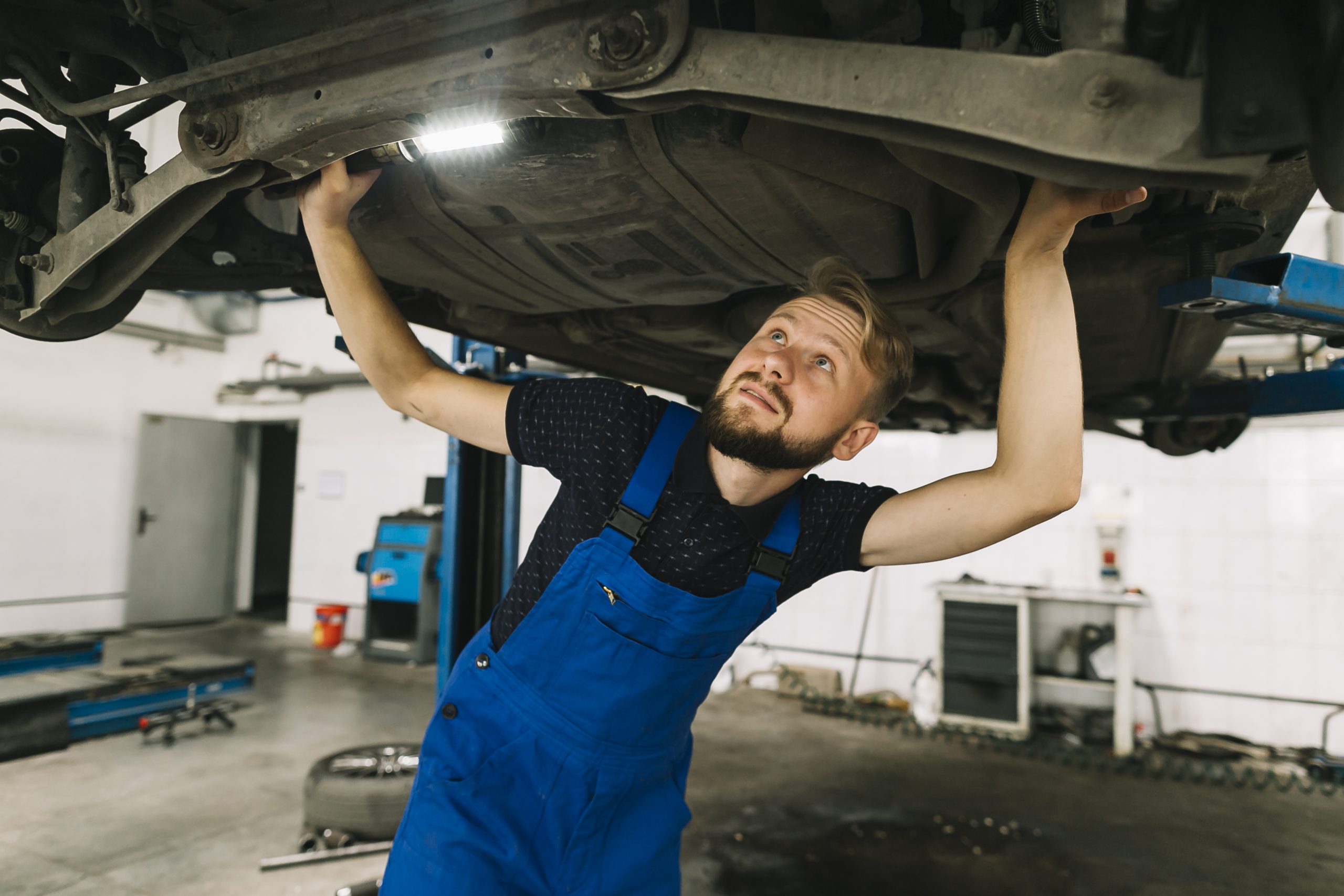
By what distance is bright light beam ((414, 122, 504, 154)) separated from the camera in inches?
40.5

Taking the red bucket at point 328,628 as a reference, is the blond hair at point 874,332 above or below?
above

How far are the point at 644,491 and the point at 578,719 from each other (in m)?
0.35

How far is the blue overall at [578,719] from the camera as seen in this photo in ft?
3.74

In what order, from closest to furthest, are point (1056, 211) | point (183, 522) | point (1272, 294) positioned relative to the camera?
point (1056, 211) < point (1272, 294) < point (183, 522)

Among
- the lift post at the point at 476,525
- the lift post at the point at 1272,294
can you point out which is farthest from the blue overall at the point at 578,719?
the lift post at the point at 476,525

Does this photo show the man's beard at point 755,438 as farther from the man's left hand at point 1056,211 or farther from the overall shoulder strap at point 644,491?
the man's left hand at point 1056,211

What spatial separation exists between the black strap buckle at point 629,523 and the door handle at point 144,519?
734cm

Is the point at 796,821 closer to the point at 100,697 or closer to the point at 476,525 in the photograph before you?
the point at 476,525

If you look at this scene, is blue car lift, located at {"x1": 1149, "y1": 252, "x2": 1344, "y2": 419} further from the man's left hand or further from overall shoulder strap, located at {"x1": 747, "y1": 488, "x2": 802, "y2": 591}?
overall shoulder strap, located at {"x1": 747, "y1": 488, "x2": 802, "y2": 591}

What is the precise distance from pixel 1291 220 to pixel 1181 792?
3.39 meters

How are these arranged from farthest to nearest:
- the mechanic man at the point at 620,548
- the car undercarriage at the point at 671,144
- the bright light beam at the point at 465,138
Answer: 1. the mechanic man at the point at 620,548
2. the bright light beam at the point at 465,138
3. the car undercarriage at the point at 671,144

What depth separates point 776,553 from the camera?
121cm

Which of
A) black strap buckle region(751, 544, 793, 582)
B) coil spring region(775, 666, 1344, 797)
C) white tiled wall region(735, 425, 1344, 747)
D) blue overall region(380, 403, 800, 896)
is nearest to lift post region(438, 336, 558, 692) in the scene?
blue overall region(380, 403, 800, 896)

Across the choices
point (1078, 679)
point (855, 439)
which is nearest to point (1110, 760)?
point (1078, 679)
